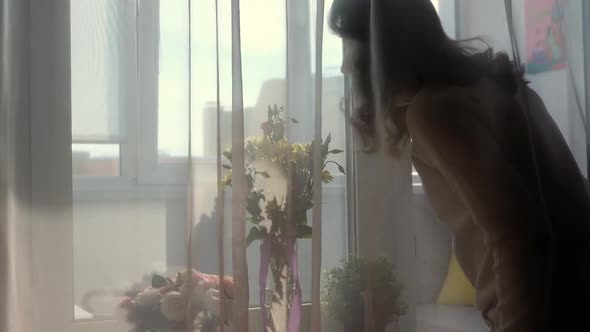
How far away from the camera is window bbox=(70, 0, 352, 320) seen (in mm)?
1087

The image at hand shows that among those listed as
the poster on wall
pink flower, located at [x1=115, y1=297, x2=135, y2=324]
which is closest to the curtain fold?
pink flower, located at [x1=115, y1=297, x2=135, y2=324]

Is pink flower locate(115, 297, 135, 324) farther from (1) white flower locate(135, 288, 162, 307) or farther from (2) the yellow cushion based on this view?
(2) the yellow cushion

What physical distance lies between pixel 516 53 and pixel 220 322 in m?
0.78

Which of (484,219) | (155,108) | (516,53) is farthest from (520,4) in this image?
(155,108)

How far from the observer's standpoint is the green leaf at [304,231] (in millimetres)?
1161

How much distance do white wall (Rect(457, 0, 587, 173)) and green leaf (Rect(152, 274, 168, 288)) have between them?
0.73 meters

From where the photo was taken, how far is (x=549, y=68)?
1.42 metres

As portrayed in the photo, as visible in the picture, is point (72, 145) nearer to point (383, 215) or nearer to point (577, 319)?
point (383, 215)

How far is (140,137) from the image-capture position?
110 cm

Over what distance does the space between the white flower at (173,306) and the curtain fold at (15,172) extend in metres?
0.21

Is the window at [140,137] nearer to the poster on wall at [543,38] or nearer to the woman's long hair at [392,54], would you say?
the woman's long hair at [392,54]

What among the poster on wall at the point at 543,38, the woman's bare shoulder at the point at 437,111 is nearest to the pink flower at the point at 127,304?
the woman's bare shoulder at the point at 437,111

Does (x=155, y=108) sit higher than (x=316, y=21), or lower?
lower

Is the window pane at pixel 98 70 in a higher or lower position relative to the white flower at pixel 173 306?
higher
